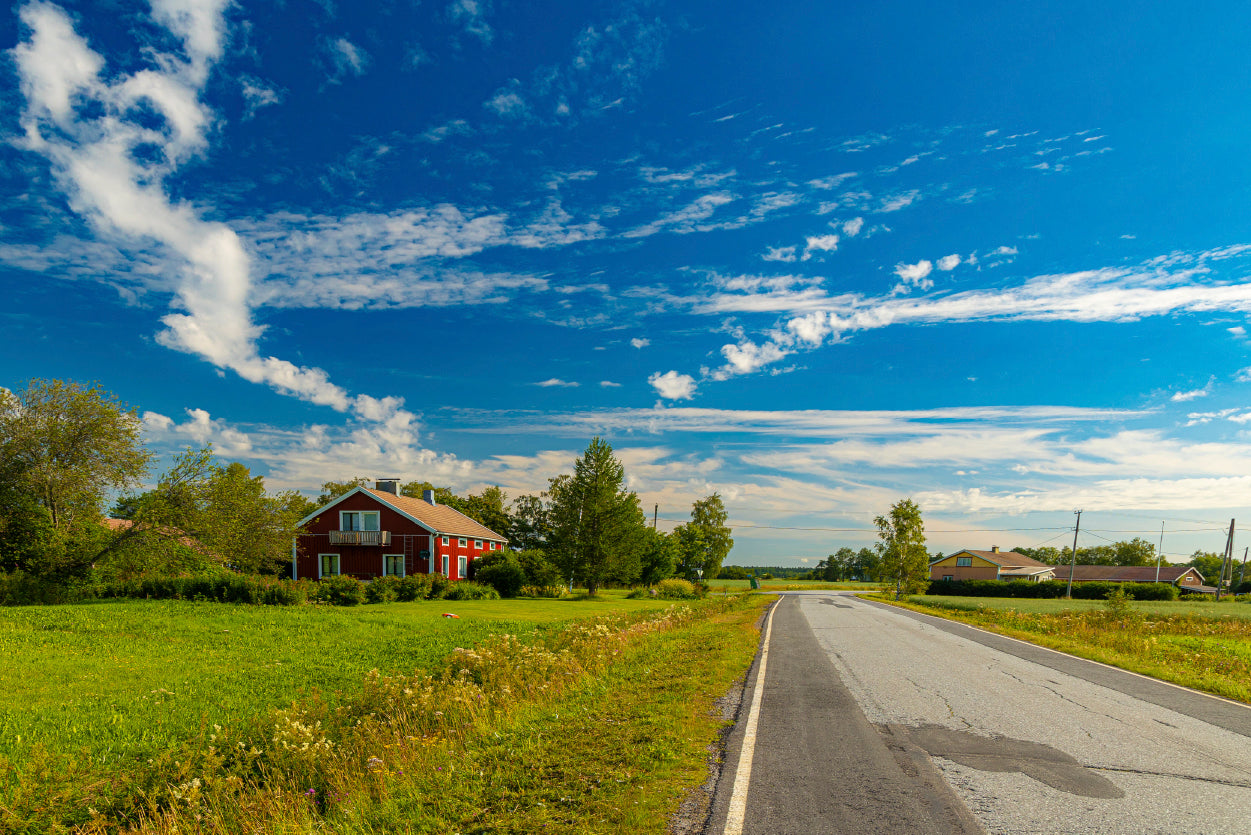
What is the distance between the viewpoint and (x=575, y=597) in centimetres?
4409

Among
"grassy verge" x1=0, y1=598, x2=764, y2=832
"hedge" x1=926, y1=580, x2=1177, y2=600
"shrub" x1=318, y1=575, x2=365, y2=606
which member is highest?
"grassy verge" x1=0, y1=598, x2=764, y2=832

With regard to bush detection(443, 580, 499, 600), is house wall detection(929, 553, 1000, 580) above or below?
below

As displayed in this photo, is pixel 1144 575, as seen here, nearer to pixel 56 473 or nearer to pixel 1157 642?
pixel 1157 642

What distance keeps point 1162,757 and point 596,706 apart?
6672mm

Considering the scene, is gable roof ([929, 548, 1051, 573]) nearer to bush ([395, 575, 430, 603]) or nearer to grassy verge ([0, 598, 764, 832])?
bush ([395, 575, 430, 603])

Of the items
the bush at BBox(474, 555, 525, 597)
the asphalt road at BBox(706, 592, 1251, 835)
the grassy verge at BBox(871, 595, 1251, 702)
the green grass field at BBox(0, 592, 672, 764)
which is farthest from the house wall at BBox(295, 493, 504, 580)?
the asphalt road at BBox(706, 592, 1251, 835)

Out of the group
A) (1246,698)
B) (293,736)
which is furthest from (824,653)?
(293,736)

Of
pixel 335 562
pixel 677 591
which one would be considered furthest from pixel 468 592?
pixel 677 591

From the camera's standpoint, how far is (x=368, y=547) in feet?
154

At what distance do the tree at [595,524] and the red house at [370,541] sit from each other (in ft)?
28.5

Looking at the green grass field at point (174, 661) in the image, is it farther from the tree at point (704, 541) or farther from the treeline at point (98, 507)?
the tree at point (704, 541)

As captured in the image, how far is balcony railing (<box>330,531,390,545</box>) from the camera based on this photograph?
46.4m

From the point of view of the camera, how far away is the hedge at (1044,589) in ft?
230

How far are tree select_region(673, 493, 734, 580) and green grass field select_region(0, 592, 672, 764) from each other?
2596 inches
